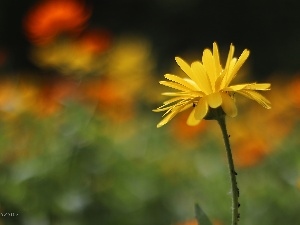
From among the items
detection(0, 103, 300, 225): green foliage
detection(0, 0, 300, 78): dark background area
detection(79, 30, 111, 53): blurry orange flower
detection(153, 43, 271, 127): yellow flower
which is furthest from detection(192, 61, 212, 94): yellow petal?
detection(0, 0, 300, 78): dark background area

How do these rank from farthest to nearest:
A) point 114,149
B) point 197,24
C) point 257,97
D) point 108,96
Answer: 1. point 197,24
2. point 108,96
3. point 114,149
4. point 257,97

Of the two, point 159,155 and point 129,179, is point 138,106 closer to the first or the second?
point 159,155

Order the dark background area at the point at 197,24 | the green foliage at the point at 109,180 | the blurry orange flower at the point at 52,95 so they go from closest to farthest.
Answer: the green foliage at the point at 109,180 < the blurry orange flower at the point at 52,95 < the dark background area at the point at 197,24

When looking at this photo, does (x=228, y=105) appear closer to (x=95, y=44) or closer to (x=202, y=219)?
(x=202, y=219)

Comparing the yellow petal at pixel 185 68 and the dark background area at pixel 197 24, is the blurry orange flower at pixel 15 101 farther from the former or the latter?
the dark background area at pixel 197 24

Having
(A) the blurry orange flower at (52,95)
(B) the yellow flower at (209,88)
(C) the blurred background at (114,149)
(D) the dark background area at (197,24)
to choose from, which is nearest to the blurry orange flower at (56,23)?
(C) the blurred background at (114,149)

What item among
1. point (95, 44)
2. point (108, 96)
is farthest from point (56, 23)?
point (108, 96)

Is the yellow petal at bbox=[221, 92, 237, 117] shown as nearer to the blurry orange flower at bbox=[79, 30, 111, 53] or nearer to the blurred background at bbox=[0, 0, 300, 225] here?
the blurred background at bbox=[0, 0, 300, 225]
